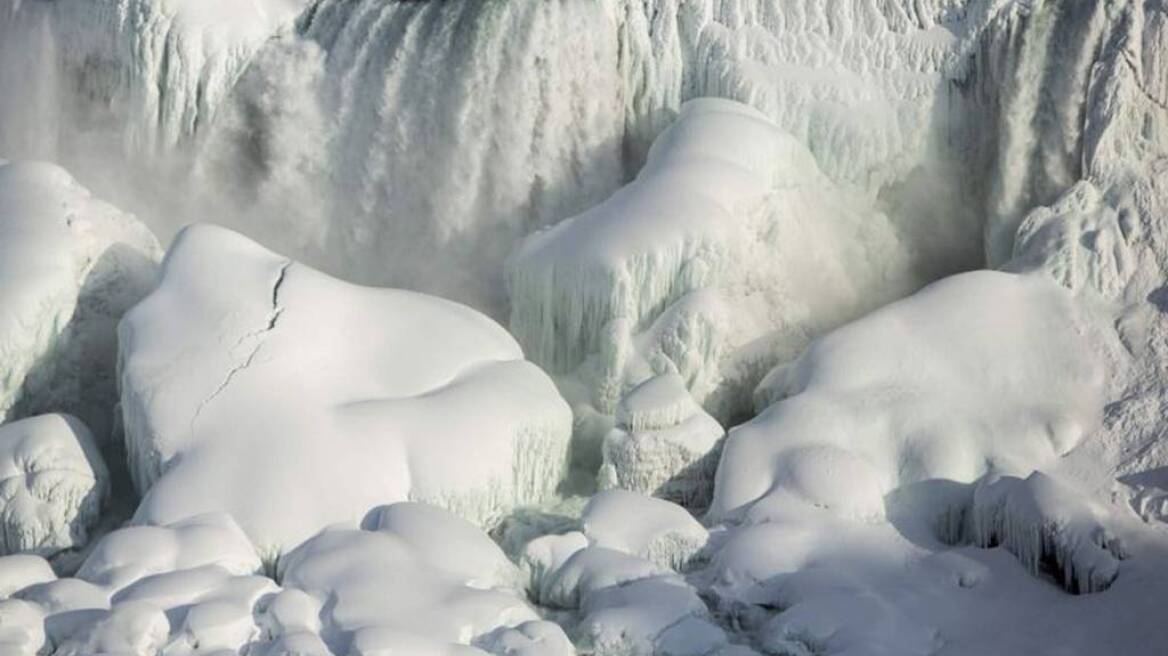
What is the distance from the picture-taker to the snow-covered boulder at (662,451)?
8.99m

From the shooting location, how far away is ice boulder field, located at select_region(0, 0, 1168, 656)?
26.3ft

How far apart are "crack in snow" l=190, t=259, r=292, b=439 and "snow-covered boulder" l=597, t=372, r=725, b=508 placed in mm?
1512

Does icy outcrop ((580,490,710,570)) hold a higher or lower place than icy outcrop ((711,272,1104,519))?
lower

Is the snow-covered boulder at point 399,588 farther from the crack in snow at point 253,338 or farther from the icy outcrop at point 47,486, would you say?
the icy outcrop at point 47,486

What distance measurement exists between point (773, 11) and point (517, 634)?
3873 millimetres

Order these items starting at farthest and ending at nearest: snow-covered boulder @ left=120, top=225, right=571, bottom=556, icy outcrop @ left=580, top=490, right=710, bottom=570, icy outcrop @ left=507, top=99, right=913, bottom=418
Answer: icy outcrop @ left=507, top=99, right=913, bottom=418 < snow-covered boulder @ left=120, top=225, right=571, bottom=556 < icy outcrop @ left=580, top=490, right=710, bottom=570

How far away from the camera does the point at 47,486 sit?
29.0 feet

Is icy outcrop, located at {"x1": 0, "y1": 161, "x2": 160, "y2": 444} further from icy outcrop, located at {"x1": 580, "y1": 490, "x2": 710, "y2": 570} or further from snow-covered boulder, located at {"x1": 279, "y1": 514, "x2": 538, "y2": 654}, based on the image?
icy outcrop, located at {"x1": 580, "y1": 490, "x2": 710, "y2": 570}

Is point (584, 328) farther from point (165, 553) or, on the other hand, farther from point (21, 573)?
point (21, 573)

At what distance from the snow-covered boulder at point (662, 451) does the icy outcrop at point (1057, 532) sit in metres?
1.28

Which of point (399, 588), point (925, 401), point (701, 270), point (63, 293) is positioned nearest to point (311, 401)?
point (399, 588)

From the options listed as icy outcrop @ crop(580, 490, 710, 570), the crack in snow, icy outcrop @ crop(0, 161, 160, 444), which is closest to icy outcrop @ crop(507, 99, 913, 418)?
icy outcrop @ crop(580, 490, 710, 570)

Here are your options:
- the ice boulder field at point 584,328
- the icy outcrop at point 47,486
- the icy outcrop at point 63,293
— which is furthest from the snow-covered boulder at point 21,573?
the icy outcrop at point 63,293

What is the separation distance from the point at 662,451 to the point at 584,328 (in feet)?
2.85
